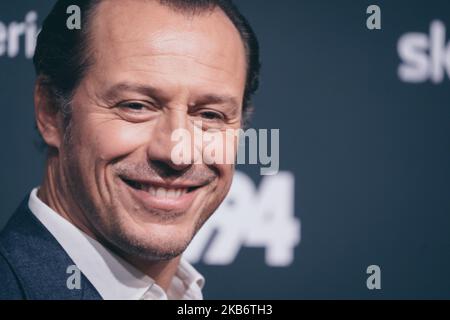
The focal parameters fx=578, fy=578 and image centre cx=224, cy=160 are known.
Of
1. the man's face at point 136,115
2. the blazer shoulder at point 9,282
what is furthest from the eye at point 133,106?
the blazer shoulder at point 9,282

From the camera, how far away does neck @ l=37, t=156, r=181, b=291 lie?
4.72 feet

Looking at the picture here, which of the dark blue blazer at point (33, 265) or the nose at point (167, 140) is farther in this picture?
the nose at point (167, 140)

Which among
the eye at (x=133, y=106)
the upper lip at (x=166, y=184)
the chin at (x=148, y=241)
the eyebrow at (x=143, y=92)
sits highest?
the eyebrow at (x=143, y=92)

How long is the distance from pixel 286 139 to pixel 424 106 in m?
0.47

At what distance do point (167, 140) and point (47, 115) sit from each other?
1.16 feet

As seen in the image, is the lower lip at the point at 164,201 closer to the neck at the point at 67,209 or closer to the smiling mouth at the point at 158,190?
the smiling mouth at the point at 158,190

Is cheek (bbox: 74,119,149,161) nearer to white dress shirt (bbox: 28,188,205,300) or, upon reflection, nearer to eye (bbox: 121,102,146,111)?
eye (bbox: 121,102,146,111)

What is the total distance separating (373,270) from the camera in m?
1.87

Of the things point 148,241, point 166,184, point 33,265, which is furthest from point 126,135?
point 33,265

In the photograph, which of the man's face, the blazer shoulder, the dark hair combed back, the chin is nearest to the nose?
the man's face

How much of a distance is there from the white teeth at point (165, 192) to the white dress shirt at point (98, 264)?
18cm

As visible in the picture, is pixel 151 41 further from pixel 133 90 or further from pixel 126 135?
pixel 126 135

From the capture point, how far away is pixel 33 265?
4.22ft

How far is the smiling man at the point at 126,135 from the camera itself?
1397 millimetres
